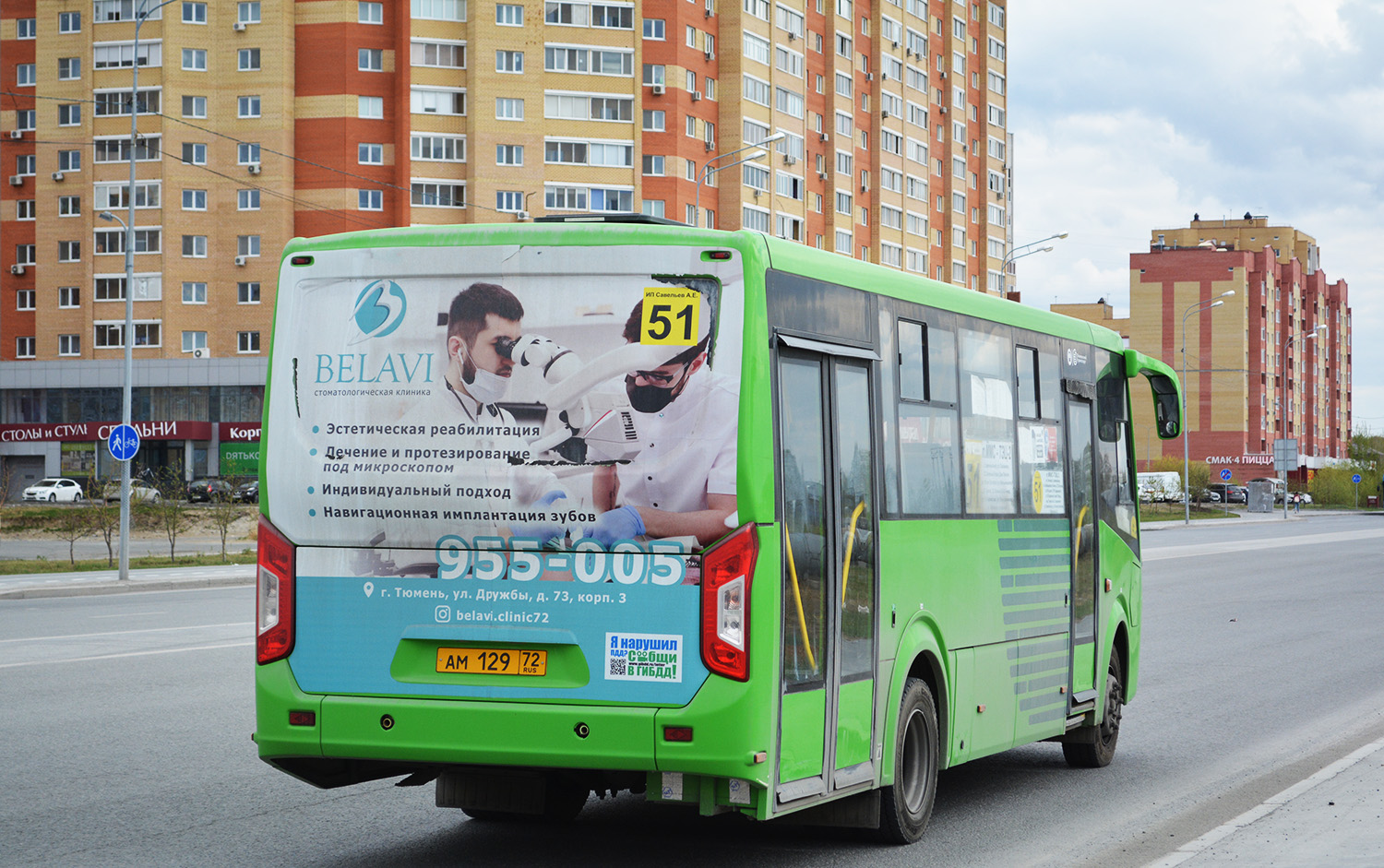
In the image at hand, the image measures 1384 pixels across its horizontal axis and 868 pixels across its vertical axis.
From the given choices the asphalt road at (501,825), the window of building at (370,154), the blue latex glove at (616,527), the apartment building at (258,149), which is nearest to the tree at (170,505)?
the asphalt road at (501,825)

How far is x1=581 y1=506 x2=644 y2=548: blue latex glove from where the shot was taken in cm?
604

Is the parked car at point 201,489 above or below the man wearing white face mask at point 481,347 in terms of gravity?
below

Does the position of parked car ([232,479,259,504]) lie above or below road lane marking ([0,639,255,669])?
above

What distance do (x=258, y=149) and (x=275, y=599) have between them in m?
77.3

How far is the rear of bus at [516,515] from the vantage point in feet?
19.7

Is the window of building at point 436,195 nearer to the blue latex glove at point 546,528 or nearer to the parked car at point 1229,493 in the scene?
the parked car at point 1229,493

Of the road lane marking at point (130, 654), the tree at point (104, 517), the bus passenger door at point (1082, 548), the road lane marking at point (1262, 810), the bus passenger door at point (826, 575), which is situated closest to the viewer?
the bus passenger door at point (826, 575)

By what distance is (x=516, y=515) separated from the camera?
6.21 m

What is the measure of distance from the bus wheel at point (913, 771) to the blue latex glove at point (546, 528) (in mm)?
2070

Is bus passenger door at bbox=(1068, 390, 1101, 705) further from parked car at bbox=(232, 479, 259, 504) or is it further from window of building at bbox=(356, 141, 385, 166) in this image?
window of building at bbox=(356, 141, 385, 166)

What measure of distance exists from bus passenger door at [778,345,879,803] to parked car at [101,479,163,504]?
31.9 m

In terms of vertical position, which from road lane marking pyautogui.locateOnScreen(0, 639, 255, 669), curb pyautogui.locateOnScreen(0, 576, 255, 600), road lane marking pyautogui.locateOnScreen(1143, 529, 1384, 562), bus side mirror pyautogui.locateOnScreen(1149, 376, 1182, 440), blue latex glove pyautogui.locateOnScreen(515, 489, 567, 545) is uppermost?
bus side mirror pyautogui.locateOnScreen(1149, 376, 1182, 440)

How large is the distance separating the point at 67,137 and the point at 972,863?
8432 cm

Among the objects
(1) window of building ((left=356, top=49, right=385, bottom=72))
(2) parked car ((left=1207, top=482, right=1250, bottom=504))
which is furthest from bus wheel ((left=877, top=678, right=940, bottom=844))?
(2) parked car ((left=1207, top=482, right=1250, bottom=504))
